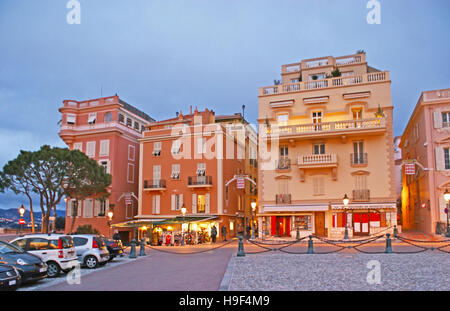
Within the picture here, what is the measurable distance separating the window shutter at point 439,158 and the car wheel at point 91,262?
25.8 meters

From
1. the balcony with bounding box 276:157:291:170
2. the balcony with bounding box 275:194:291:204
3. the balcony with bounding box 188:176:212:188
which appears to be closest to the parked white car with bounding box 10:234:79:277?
the balcony with bounding box 275:194:291:204

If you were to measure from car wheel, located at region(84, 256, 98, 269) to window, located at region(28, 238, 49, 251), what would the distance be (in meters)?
2.29

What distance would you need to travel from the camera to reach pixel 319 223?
3394 cm

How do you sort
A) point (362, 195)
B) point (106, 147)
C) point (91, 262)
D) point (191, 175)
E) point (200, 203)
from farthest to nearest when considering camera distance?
point (106, 147) → point (191, 175) → point (200, 203) → point (362, 195) → point (91, 262)

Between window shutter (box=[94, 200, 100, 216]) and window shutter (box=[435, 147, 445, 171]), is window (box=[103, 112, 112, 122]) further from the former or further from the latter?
window shutter (box=[435, 147, 445, 171])

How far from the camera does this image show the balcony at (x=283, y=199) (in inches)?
1362

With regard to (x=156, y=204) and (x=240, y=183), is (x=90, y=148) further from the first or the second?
(x=240, y=183)

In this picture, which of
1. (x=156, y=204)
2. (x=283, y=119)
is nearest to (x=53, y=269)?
(x=283, y=119)

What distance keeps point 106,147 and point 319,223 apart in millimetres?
22424

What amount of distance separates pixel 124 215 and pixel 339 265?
3072 centimetres

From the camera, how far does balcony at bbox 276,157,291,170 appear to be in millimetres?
34938

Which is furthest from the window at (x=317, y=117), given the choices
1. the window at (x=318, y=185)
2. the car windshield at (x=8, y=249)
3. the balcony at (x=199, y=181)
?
the car windshield at (x=8, y=249)

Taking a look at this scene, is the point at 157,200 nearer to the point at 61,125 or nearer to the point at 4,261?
the point at 61,125

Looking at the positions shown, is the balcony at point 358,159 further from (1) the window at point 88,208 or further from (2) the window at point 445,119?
(1) the window at point 88,208
